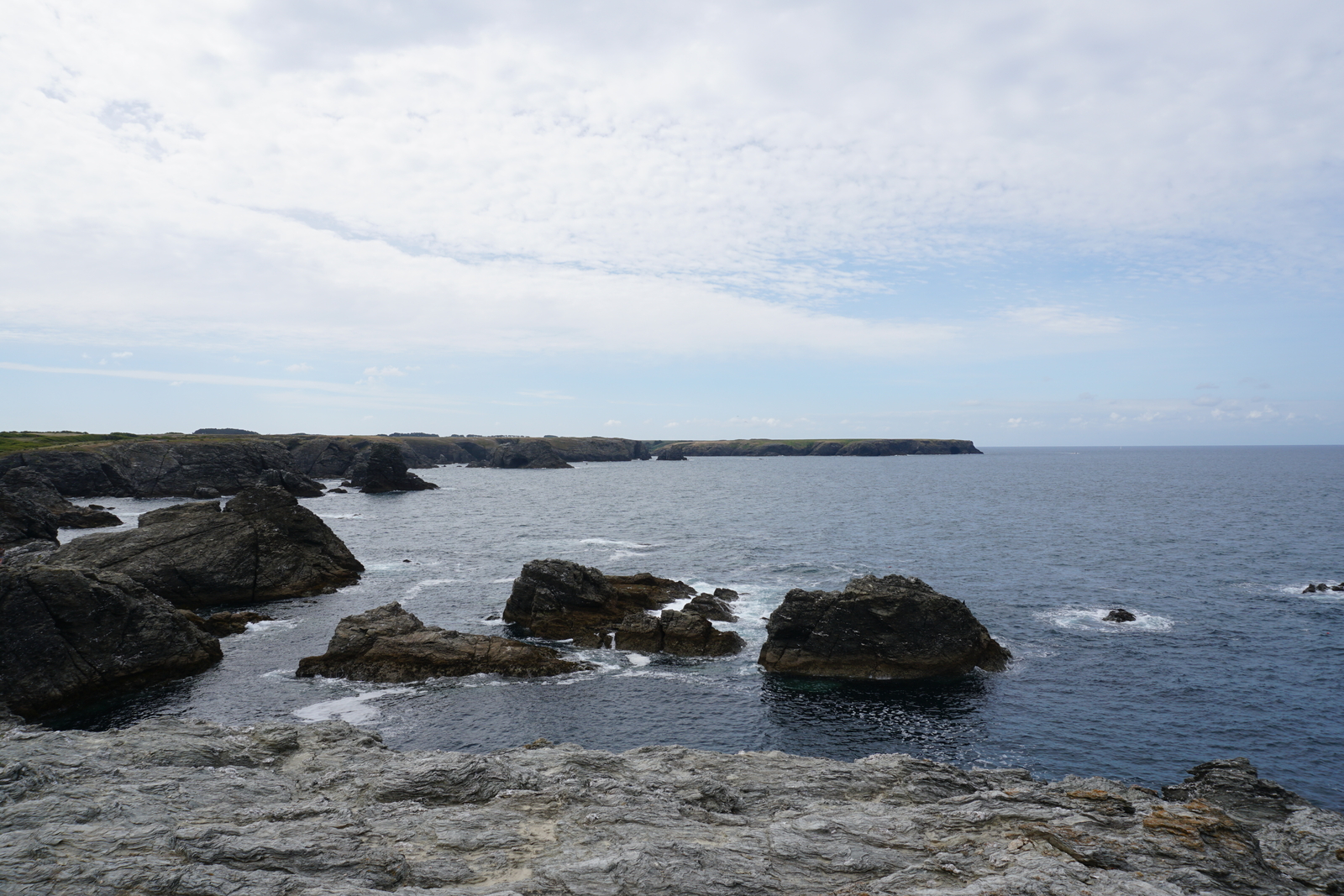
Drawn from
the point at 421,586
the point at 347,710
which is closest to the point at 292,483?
the point at 421,586

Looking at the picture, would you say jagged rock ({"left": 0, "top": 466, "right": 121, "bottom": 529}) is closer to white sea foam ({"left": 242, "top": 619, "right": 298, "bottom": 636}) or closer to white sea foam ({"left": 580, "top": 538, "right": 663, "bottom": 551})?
white sea foam ({"left": 242, "top": 619, "right": 298, "bottom": 636})

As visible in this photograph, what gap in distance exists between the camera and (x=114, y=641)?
3738cm

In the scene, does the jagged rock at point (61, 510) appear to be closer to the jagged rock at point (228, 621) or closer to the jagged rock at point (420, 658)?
the jagged rock at point (228, 621)

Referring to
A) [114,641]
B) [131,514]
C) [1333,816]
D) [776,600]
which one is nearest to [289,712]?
[114,641]

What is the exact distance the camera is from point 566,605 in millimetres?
48531

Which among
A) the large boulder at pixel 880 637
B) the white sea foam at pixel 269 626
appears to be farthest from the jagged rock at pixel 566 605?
the white sea foam at pixel 269 626

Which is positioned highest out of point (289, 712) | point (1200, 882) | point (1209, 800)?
point (1200, 882)

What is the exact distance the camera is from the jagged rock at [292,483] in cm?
12538

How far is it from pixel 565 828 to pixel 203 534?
54.5 m

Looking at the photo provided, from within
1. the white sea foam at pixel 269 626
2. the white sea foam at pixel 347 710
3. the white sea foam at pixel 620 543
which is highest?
the white sea foam at pixel 620 543

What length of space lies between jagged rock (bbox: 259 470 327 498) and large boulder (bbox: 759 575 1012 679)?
11206 cm

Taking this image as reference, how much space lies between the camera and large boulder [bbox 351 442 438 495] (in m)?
151

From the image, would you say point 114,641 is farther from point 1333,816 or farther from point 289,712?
point 1333,816

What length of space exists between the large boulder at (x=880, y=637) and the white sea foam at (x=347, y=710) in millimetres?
21333
